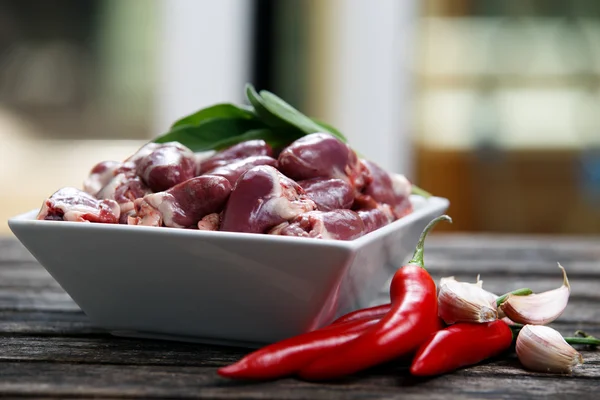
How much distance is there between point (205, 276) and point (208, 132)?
17.3 inches

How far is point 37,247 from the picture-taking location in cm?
112

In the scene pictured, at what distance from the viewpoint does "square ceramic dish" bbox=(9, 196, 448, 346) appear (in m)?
1.00

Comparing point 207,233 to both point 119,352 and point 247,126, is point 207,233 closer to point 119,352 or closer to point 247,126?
point 119,352

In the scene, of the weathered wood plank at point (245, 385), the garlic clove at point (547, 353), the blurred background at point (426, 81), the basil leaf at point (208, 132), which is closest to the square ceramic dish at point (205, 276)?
the weathered wood plank at point (245, 385)

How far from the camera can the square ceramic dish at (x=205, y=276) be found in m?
1.00

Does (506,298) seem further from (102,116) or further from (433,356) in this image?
(102,116)

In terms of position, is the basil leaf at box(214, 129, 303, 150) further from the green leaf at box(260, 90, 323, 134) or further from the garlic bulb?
the garlic bulb

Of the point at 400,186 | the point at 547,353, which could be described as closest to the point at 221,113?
the point at 400,186

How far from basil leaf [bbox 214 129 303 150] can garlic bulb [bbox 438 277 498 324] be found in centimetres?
42

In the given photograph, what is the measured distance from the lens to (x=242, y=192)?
1063 millimetres

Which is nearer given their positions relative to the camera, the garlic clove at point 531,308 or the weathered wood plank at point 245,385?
the weathered wood plank at point 245,385

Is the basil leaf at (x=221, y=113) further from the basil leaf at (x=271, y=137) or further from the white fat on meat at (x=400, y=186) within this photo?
the white fat on meat at (x=400, y=186)

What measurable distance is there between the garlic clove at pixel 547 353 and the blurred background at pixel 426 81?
316 centimetres

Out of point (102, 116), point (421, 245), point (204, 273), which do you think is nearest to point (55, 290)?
point (204, 273)
